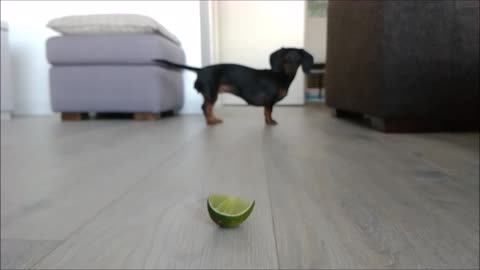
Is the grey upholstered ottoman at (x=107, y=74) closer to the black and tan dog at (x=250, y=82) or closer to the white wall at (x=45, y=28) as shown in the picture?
the black and tan dog at (x=250, y=82)

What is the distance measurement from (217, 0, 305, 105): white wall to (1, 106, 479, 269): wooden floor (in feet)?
9.48

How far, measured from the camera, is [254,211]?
2.15ft

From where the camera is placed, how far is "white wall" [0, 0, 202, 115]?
3119 millimetres

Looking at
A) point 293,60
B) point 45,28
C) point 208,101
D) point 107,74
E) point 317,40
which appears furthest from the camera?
point 317,40

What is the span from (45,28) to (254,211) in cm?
299

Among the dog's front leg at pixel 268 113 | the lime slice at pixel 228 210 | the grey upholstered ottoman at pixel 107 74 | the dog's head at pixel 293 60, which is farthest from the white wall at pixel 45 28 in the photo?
the lime slice at pixel 228 210

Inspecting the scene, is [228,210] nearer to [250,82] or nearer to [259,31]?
[250,82]

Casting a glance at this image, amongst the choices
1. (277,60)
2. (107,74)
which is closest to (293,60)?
(277,60)

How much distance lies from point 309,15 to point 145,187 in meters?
5.58

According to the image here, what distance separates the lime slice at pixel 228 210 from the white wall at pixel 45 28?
2.58m

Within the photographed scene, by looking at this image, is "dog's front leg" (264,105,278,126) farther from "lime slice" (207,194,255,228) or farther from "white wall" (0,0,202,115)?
"lime slice" (207,194,255,228)

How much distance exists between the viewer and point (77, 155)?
1.23m

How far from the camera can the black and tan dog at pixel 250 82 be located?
2.10 metres

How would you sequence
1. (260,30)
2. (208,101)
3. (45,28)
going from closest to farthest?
(208,101) < (45,28) < (260,30)
